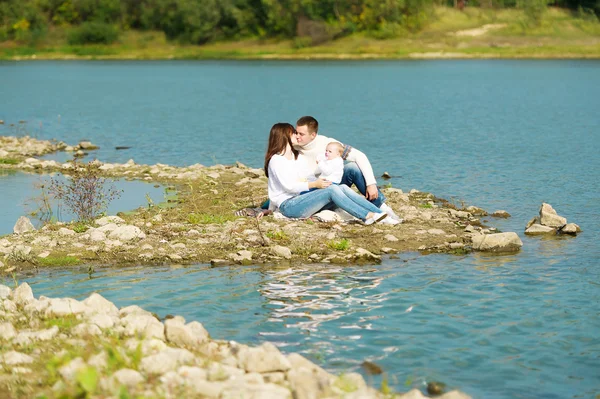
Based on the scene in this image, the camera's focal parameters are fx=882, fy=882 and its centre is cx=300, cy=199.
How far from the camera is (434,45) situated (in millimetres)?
98438

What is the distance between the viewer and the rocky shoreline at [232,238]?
1367 cm

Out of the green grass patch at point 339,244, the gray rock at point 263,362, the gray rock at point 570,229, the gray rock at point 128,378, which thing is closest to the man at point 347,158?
the green grass patch at point 339,244

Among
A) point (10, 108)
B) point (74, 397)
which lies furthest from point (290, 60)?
point (74, 397)

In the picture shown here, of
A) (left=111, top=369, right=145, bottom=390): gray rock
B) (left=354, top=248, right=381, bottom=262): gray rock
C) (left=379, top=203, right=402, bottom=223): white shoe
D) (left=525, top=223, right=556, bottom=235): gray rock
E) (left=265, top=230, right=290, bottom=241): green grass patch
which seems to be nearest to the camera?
(left=111, top=369, right=145, bottom=390): gray rock

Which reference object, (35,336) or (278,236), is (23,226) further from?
(35,336)

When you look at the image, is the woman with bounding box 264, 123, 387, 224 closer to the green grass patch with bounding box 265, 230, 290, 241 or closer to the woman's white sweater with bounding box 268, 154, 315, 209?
the woman's white sweater with bounding box 268, 154, 315, 209

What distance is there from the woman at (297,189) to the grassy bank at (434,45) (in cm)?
8083

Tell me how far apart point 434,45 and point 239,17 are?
25.0m

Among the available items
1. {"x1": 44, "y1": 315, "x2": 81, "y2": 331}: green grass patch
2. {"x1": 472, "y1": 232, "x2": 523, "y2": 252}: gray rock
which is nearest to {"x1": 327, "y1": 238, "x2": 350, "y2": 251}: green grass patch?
{"x1": 472, "y1": 232, "x2": 523, "y2": 252}: gray rock

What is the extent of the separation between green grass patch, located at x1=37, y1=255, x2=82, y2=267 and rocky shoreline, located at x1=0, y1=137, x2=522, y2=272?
0.02m

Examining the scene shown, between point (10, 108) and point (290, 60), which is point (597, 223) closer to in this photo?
point (10, 108)

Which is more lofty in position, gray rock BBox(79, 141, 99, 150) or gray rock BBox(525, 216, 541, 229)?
gray rock BBox(525, 216, 541, 229)

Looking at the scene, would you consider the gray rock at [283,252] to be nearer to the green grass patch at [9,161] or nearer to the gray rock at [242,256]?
the gray rock at [242,256]

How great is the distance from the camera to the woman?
15023 millimetres
